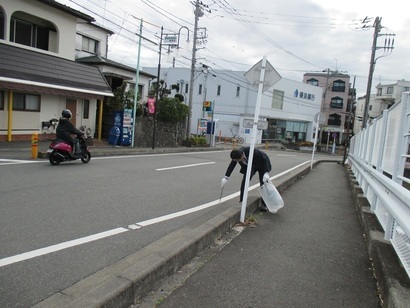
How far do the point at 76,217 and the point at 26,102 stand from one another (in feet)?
43.2

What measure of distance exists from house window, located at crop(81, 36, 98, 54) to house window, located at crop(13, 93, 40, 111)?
769 cm

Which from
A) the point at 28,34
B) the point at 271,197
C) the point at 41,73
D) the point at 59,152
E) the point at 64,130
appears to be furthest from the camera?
the point at 28,34

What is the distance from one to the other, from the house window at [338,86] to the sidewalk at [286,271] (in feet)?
210

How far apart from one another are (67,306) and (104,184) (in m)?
6.01

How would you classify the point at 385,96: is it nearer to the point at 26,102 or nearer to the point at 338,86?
the point at 338,86

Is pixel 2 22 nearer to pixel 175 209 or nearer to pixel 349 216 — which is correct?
pixel 175 209

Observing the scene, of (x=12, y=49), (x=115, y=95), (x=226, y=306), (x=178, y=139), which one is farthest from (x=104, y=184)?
(x=178, y=139)

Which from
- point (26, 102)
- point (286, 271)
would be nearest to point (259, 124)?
point (286, 271)

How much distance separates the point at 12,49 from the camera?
15.1 metres

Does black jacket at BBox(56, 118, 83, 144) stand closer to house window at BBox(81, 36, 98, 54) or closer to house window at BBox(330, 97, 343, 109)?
house window at BBox(81, 36, 98, 54)

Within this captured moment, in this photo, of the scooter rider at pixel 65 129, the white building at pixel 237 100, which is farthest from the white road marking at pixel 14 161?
the white building at pixel 237 100

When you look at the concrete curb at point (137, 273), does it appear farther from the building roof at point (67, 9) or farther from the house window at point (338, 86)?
the house window at point (338, 86)

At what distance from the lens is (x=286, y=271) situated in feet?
13.2

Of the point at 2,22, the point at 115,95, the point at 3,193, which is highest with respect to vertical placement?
the point at 2,22
